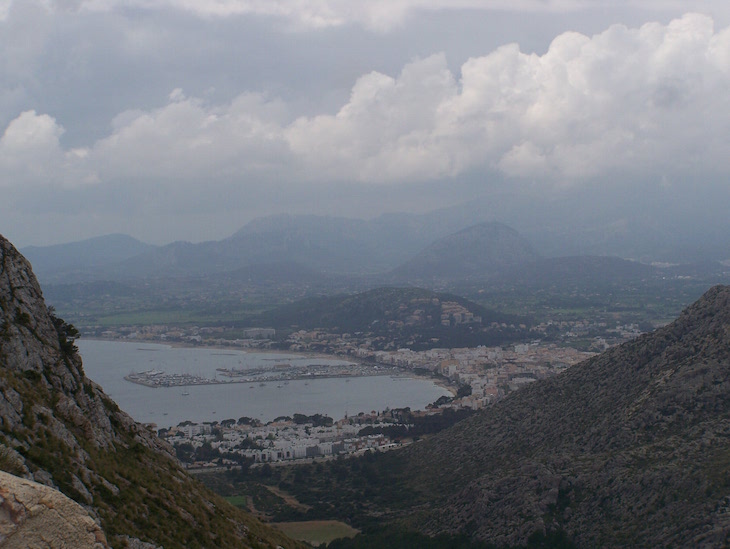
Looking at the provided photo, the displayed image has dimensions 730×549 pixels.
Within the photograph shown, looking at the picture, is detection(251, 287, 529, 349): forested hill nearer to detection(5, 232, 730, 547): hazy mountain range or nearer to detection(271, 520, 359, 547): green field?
detection(5, 232, 730, 547): hazy mountain range

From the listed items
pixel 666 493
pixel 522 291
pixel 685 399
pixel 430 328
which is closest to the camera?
pixel 666 493

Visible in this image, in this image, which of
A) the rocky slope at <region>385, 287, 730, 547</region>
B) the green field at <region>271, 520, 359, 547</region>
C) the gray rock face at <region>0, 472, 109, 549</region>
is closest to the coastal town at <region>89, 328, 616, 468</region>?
the rocky slope at <region>385, 287, 730, 547</region>

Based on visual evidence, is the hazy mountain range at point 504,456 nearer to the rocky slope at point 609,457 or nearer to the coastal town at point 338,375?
the rocky slope at point 609,457

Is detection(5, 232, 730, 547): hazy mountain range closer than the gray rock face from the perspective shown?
No

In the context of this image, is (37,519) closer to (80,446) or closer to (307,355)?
(80,446)

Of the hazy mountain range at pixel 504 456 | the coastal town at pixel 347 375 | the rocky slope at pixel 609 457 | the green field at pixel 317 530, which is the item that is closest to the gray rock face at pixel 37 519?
the hazy mountain range at pixel 504 456

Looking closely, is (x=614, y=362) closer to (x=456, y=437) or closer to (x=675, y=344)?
(x=675, y=344)

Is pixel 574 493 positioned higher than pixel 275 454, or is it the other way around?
pixel 574 493

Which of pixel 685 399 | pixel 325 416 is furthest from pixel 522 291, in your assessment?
pixel 685 399
